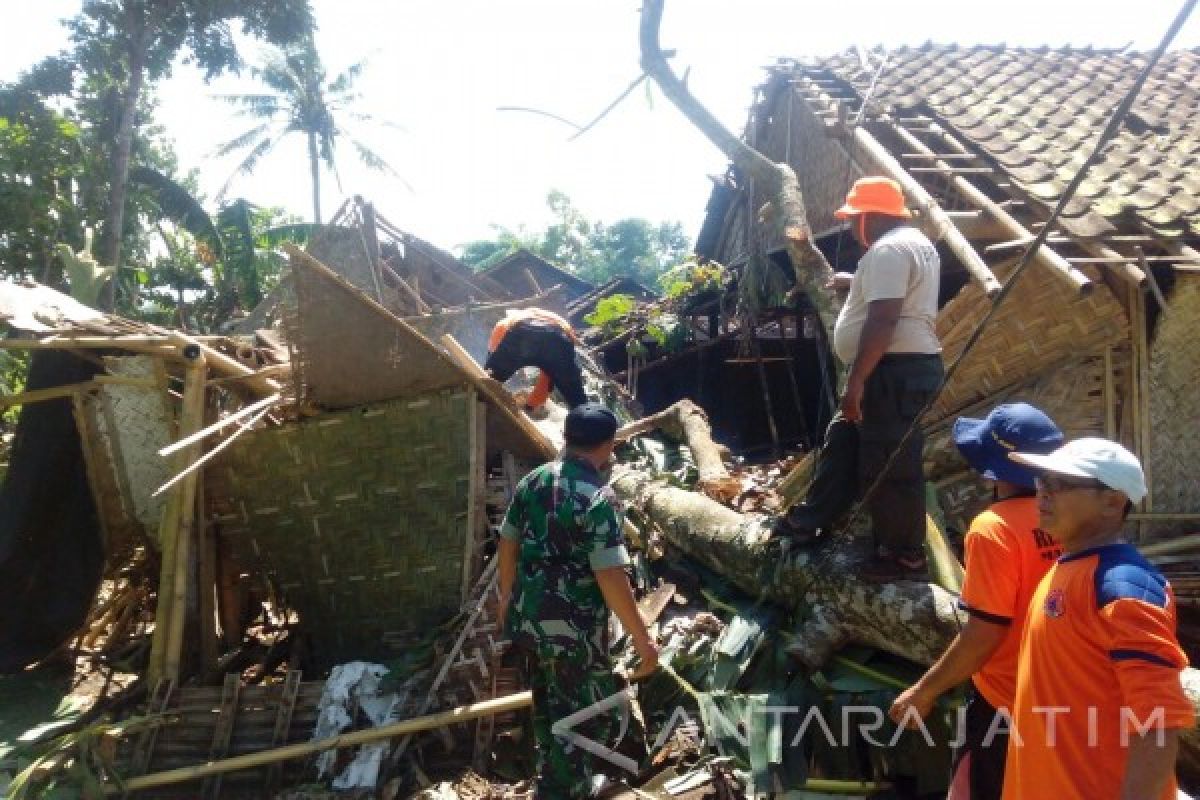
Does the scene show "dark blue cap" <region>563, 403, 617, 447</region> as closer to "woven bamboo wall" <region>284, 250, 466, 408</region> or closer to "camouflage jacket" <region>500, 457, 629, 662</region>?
"camouflage jacket" <region>500, 457, 629, 662</region>

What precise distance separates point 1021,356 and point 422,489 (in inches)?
140

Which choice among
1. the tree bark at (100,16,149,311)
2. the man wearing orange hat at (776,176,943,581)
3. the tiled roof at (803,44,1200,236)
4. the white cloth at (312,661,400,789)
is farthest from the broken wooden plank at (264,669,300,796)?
the tree bark at (100,16,149,311)

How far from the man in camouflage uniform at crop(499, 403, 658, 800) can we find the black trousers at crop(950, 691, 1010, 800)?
1090 millimetres

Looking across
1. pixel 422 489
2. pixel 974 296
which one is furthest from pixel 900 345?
pixel 422 489

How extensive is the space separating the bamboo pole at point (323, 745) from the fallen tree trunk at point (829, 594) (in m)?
1.22

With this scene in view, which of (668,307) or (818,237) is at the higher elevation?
(818,237)

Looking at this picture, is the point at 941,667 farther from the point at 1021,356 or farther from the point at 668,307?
the point at 668,307

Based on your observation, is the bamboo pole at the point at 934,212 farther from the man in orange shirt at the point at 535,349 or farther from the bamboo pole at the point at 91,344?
the bamboo pole at the point at 91,344

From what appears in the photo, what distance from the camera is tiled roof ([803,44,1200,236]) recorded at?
222 inches

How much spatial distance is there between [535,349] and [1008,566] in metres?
3.89

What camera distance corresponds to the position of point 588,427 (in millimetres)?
3234

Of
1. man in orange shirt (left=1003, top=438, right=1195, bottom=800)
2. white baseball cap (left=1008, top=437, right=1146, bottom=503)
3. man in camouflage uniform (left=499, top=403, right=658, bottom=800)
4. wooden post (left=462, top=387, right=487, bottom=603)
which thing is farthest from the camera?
wooden post (left=462, top=387, right=487, bottom=603)

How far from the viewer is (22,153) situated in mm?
13742

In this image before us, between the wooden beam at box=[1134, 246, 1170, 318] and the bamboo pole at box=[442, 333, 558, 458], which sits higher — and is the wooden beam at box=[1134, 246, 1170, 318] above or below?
above
